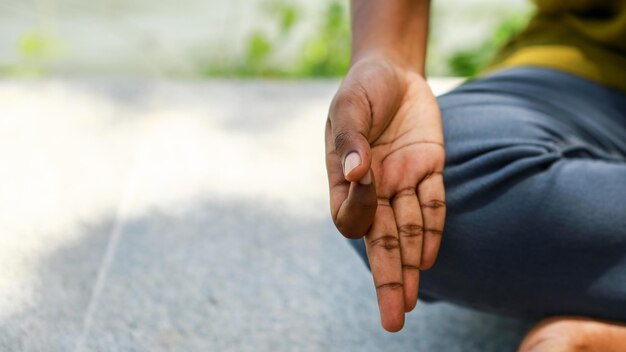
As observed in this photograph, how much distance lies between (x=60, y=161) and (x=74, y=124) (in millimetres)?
158

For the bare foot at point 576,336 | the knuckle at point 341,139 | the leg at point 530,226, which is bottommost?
the bare foot at point 576,336

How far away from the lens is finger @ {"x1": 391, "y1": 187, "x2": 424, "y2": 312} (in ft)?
2.65

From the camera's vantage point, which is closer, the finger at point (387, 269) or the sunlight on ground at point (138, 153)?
the finger at point (387, 269)

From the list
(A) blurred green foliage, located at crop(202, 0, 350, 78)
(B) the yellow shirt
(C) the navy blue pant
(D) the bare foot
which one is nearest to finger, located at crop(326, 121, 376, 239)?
(C) the navy blue pant

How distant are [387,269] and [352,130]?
0.14 m

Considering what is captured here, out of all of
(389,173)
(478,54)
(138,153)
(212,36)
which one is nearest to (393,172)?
(389,173)

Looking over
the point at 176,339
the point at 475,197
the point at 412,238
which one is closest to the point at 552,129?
the point at 475,197

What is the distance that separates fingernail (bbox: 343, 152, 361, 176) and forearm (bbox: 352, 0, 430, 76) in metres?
0.31

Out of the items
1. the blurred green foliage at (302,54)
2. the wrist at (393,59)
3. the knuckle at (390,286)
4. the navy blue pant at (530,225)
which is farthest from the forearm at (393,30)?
the blurred green foliage at (302,54)

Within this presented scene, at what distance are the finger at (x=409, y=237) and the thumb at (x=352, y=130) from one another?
83 millimetres

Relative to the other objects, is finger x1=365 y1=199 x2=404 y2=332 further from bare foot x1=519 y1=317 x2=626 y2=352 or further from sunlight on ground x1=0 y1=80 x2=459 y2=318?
sunlight on ground x1=0 y1=80 x2=459 y2=318

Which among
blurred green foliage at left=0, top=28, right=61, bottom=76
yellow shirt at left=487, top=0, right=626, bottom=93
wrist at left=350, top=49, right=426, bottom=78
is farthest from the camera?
blurred green foliage at left=0, top=28, right=61, bottom=76

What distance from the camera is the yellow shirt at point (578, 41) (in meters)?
1.13

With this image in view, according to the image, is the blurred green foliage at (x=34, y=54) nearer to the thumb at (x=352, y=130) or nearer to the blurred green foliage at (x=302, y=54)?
the blurred green foliage at (x=302, y=54)
